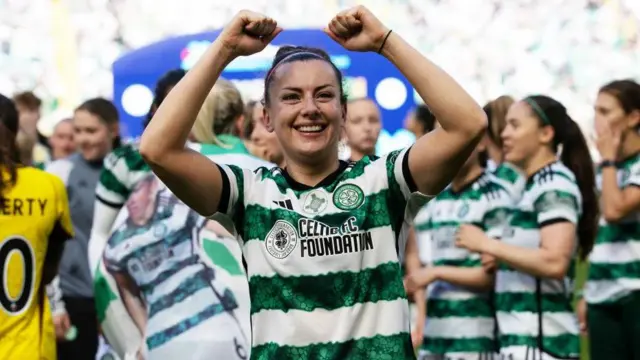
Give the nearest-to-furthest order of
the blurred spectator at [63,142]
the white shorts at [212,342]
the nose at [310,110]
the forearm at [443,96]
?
the forearm at [443,96], the nose at [310,110], the white shorts at [212,342], the blurred spectator at [63,142]

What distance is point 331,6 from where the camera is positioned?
2456 cm

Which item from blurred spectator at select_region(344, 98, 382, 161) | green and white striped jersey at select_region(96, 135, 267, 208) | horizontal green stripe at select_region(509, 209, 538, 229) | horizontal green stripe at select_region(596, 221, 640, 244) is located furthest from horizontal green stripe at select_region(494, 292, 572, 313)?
green and white striped jersey at select_region(96, 135, 267, 208)

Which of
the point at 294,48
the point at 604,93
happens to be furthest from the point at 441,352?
the point at 294,48

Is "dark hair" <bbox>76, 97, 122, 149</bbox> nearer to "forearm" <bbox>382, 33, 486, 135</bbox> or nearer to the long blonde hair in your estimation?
the long blonde hair

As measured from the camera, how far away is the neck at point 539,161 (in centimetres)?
669

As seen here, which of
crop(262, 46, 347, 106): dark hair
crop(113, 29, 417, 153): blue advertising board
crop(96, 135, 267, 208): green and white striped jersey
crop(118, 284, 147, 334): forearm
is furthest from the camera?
crop(113, 29, 417, 153): blue advertising board

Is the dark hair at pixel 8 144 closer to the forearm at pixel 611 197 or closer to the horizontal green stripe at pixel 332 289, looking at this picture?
the horizontal green stripe at pixel 332 289

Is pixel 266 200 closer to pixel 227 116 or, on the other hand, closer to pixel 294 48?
pixel 294 48

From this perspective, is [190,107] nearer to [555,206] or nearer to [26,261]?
[26,261]

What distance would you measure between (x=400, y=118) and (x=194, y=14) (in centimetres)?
924

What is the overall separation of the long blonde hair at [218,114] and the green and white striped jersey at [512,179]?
1917 mm

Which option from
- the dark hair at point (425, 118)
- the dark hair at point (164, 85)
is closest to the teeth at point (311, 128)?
the dark hair at point (164, 85)

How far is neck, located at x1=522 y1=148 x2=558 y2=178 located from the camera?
22.0ft

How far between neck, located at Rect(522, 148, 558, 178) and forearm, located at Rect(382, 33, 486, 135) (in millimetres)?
3247
